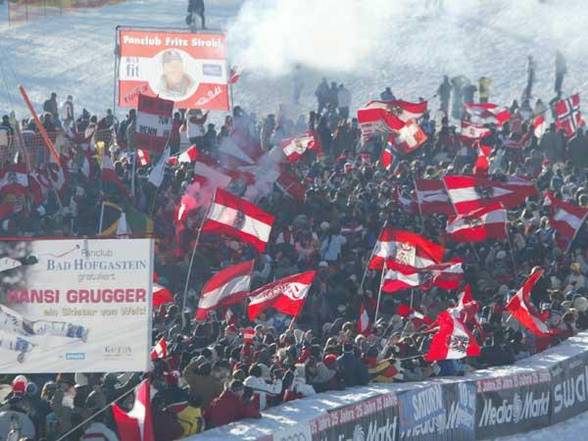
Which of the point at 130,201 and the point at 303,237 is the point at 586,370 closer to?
the point at 303,237

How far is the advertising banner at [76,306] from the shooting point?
13414 millimetres

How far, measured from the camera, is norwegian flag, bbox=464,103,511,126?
32.6 m

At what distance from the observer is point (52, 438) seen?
44.6 ft

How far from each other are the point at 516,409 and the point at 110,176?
7.70m

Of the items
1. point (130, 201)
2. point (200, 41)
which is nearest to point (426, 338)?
point (130, 201)

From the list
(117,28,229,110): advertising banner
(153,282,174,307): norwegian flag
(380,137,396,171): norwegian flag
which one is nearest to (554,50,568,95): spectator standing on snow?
(117,28,229,110): advertising banner

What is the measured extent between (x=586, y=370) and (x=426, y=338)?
2.00 meters

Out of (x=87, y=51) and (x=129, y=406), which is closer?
(x=129, y=406)

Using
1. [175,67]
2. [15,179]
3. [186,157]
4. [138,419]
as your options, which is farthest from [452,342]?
[175,67]

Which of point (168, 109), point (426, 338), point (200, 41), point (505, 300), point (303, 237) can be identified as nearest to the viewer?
point (426, 338)

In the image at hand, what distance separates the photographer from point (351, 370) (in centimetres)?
1664

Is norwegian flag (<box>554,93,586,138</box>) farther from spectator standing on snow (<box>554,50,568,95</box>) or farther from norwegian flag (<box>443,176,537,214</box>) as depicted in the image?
norwegian flag (<box>443,176,537,214</box>)

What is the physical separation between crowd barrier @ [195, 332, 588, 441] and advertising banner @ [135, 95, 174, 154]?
7174 mm

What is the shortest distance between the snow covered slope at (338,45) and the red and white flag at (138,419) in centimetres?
2359
